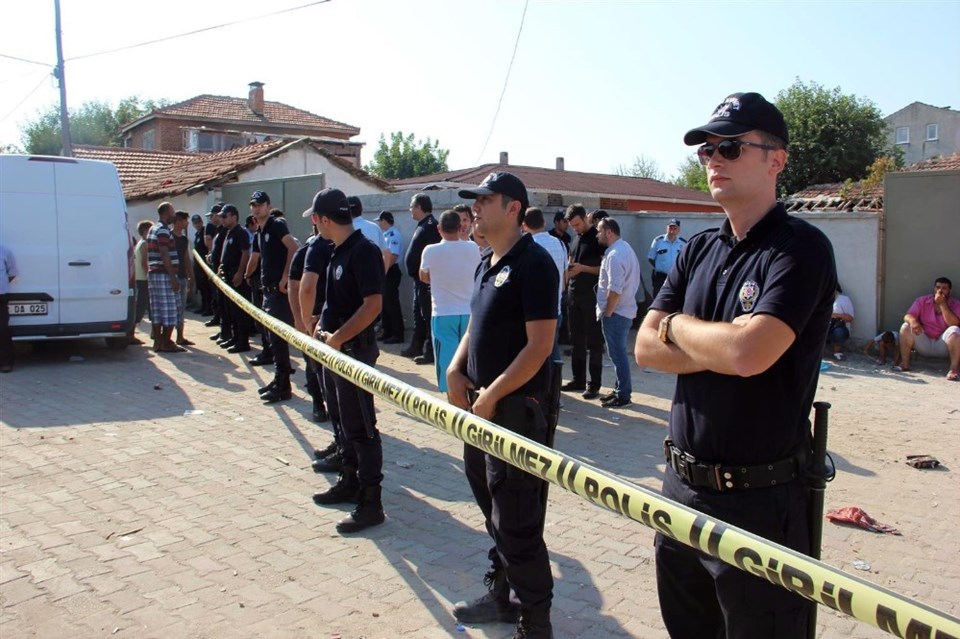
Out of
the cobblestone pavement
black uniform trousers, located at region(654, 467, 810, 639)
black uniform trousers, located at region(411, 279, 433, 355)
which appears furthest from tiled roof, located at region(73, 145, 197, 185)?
black uniform trousers, located at region(654, 467, 810, 639)

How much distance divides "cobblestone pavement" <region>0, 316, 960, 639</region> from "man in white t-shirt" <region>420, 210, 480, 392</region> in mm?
950

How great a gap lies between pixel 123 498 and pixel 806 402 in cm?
492

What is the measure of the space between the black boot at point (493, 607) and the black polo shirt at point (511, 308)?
1051mm

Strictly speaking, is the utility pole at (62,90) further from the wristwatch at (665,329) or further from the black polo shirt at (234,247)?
the wristwatch at (665,329)

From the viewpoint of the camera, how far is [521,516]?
131 inches

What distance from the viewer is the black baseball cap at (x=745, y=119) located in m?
2.21

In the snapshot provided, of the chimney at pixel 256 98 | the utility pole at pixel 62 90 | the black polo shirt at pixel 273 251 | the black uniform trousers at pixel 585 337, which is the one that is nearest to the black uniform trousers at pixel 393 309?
the black polo shirt at pixel 273 251

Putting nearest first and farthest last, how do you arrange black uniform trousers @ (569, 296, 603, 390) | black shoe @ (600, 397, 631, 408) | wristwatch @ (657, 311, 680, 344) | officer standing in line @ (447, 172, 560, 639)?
wristwatch @ (657, 311, 680, 344)
officer standing in line @ (447, 172, 560, 639)
black shoe @ (600, 397, 631, 408)
black uniform trousers @ (569, 296, 603, 390)

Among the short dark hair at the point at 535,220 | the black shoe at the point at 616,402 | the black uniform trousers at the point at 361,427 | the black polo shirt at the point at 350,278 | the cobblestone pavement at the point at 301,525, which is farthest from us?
the black shoe at the point at 616,402

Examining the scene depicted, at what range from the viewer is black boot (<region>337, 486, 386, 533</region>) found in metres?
4.86

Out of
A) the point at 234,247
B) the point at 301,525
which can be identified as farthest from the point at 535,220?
the point at 234,247

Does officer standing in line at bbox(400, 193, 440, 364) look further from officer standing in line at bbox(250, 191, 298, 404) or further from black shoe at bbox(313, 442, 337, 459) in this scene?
black shoe at bbox(313, 442, 337, 459)

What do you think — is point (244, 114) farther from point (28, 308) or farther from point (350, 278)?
point (350, 278)

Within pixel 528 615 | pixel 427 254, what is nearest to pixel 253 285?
pixel 427 254
